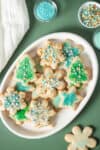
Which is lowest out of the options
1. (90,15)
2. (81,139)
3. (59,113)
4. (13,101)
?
(81,139)

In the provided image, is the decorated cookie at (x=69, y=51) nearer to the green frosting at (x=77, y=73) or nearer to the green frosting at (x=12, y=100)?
the green frosting at (x=77, y=73)

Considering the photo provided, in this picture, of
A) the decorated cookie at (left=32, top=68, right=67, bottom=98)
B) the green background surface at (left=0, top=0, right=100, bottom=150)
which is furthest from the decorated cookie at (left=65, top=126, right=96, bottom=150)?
the decorated cookie at (left=32, top=68, right=67, bottom=98)

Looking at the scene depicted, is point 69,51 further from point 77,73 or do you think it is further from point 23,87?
point 23,87

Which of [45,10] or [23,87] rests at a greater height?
[45,10]

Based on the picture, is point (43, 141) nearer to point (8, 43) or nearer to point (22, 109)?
point (22, 109)

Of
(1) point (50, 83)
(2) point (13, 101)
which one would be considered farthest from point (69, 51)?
(2) point (13, 101)

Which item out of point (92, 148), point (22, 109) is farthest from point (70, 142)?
point (22, 109)

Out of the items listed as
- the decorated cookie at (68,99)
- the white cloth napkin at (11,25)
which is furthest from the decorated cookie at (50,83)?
the white cloth napkin at (11,25)
